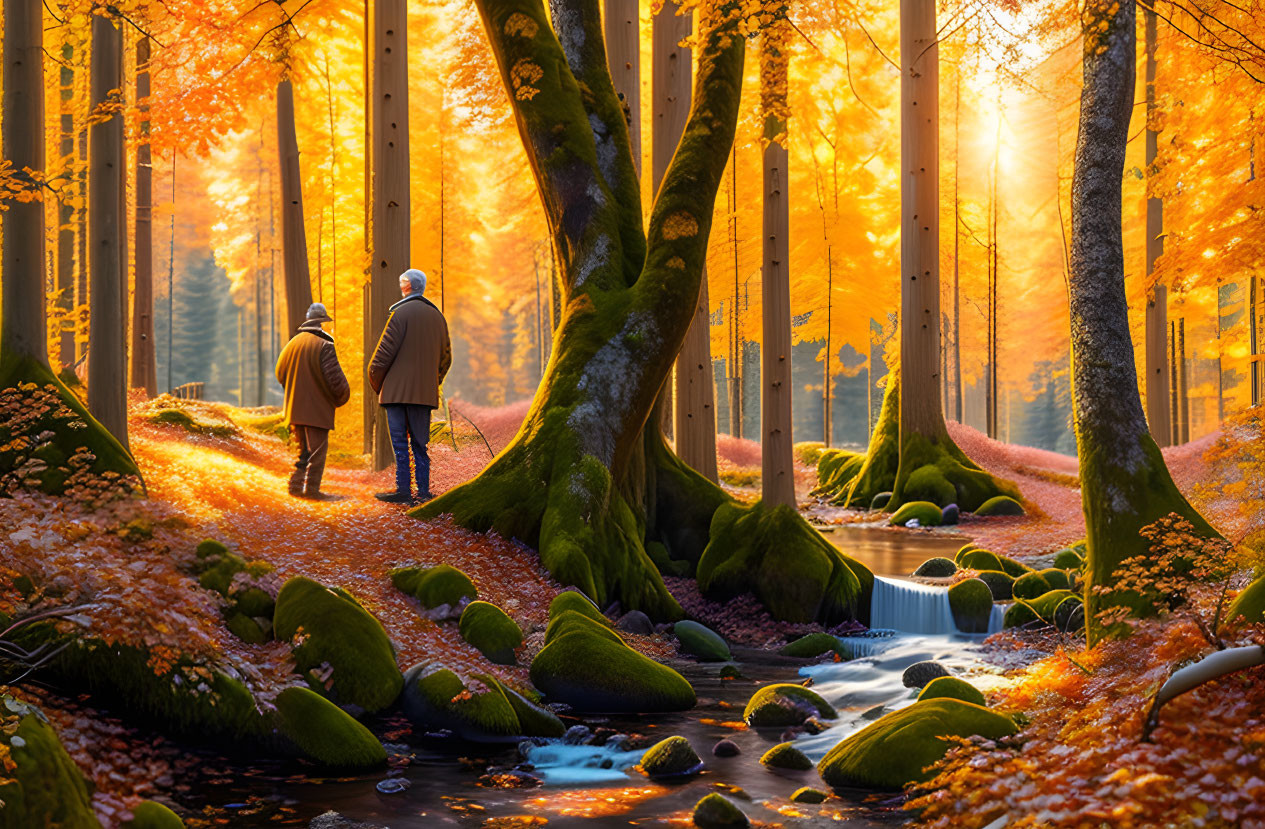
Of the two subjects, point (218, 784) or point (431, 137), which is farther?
point (431, 137)

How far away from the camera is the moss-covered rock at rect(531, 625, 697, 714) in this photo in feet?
22.8

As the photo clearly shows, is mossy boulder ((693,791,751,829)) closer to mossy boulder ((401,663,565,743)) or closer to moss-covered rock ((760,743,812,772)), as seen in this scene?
moss-covered rock ((760,743,812,772))

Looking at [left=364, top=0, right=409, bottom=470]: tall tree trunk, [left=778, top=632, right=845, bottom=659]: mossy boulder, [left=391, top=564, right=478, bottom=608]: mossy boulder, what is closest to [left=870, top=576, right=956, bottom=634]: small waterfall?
[left=778, top=632, right=845, bottom=659]: mossy boulder

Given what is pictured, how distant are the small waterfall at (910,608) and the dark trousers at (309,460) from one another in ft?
20.4

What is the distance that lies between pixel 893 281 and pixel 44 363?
23.3 meters

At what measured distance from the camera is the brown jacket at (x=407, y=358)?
33.2 ft

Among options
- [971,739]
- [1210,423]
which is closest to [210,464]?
[971,739]

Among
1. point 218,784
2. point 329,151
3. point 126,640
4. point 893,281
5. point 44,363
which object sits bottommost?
point 218,784

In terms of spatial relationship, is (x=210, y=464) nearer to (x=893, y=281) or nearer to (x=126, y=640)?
(x=126, y=640)

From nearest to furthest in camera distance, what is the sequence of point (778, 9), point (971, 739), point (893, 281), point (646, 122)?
1. point (971, 739)
2. point (778, 9)
3. point (646, 122)
4. point (893, 281)

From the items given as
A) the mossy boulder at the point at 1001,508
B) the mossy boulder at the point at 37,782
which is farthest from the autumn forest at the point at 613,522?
the mossy boulder at the point at 1001,508

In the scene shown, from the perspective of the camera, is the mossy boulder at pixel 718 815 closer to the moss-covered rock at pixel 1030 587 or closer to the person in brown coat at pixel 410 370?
the person in brown coat at pixel 410 370

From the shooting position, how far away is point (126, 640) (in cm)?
488

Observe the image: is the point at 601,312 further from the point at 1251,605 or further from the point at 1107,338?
the point at 1251,605
